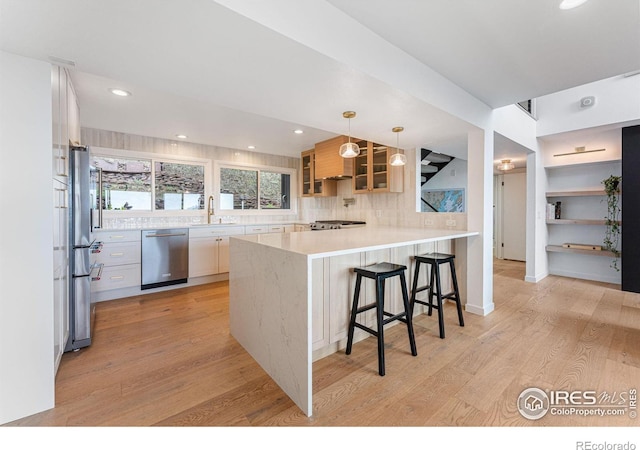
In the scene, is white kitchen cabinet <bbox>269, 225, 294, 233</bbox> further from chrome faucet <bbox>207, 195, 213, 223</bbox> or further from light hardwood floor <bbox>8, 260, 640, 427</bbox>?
light hardwood floor <bbox>8, 260, 640, 427</bbox>

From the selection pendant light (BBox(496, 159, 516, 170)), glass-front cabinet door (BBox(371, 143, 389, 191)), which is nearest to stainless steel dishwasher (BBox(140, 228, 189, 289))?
glass-front cabinet door (BBox(371, 143, 389, 191))

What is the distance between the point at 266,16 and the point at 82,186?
213cm

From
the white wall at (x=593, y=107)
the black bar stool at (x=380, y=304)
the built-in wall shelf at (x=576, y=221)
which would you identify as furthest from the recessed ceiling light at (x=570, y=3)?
the built-in wall shelf at (x=576, y=221)

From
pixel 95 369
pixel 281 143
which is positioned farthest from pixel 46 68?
pixel 281 143

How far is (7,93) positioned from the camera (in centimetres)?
144

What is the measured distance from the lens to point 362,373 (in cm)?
195

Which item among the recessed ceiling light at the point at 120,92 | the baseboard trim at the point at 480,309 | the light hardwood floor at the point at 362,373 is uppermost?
the recessed ceiling light at the point at 120,92

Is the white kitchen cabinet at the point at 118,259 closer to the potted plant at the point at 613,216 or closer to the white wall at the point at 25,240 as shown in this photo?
the white wall at the point at 25,240

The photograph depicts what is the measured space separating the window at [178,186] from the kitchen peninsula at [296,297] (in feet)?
8.75

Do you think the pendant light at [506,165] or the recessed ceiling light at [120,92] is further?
the pendant light at [506,165]

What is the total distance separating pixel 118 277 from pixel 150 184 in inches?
59.9

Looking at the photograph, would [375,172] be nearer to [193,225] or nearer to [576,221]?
[193,225]

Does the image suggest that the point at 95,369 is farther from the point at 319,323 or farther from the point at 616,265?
the point at 616,265

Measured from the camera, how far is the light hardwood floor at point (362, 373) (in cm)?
153
